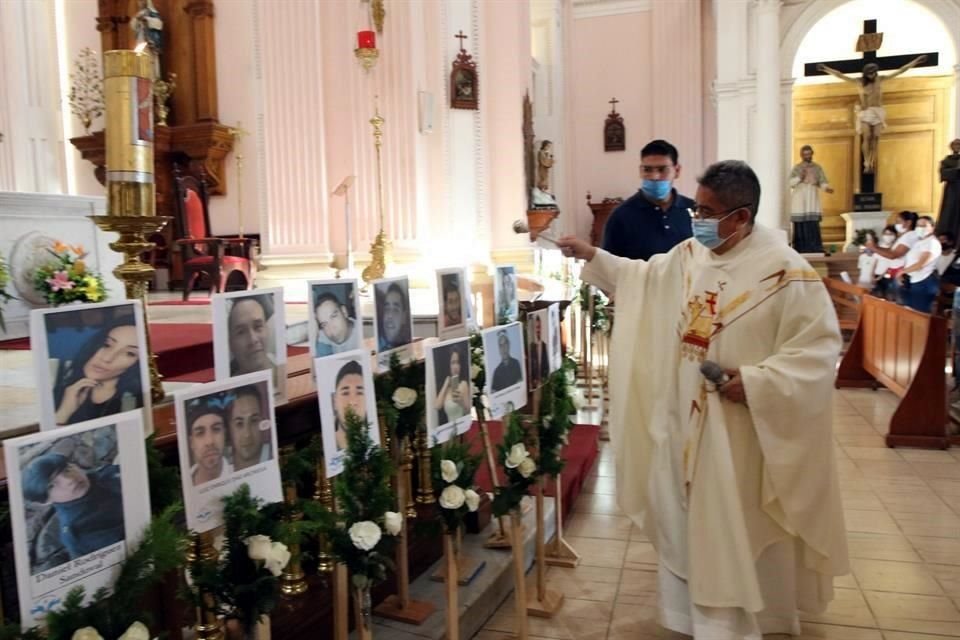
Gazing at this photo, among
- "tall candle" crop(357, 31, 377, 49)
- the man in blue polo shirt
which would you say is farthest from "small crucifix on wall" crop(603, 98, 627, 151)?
the man in blue polo shirt

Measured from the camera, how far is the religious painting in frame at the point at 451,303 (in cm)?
311

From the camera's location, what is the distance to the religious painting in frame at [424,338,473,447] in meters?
2.38

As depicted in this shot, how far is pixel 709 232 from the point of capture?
2793 mm

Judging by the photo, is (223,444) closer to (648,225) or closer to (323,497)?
(323,497)

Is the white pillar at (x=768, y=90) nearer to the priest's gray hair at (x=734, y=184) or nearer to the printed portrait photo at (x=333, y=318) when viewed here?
the priest's gray hair at (x=734, y=184)

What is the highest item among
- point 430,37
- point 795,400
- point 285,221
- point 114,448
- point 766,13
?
point 766,13

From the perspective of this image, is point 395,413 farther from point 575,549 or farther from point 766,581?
point 575,549

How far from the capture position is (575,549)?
395cm

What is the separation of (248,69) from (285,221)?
2.75 meters

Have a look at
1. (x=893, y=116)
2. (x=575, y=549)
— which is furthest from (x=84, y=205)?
(x=893, y=116)

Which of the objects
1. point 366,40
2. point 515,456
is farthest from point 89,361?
point 366,40

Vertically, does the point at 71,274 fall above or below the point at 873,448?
above

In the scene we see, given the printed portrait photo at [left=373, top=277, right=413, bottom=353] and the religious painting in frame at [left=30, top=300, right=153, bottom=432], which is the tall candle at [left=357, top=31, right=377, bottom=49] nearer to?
the printed portrait photo at [left=373, top=277, right=413, bottom=353]

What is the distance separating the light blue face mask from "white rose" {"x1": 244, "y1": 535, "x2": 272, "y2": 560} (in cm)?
189
